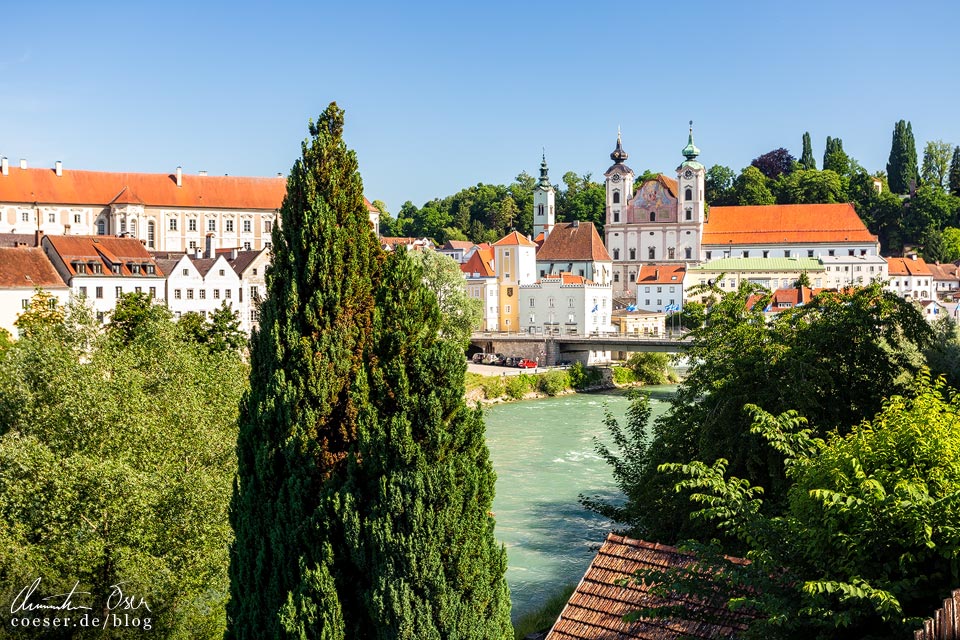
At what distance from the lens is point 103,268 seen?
1651 inches

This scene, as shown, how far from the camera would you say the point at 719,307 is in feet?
50.8

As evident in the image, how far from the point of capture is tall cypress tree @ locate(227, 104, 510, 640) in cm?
673

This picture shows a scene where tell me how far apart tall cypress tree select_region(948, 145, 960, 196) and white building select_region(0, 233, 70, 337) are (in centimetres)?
8861

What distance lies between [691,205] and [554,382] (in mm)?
38391

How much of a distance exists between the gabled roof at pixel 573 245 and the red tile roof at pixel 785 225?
14.7m

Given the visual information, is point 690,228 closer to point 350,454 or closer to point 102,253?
point 102,253

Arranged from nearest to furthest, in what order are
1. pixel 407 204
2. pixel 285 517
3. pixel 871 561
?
1. pixel 871 561
2. pixel 285 517
3. pixel 407 204

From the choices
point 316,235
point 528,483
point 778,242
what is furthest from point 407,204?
point 316,235

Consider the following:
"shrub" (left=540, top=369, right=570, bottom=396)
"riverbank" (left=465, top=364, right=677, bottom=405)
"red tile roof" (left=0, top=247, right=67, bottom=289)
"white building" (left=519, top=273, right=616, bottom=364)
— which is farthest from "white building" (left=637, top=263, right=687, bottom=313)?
"red tile roof" (left=0, top=247, right=67, bottom=289)

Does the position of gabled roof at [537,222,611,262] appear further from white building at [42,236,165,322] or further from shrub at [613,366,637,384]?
white building at [42,236,165,322]

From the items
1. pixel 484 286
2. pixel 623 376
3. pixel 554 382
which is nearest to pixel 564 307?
pixel 484 286

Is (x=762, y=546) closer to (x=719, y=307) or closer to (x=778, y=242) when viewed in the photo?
(x=719, y=307)

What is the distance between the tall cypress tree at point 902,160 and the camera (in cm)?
10206

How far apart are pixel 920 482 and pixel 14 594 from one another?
888cm
